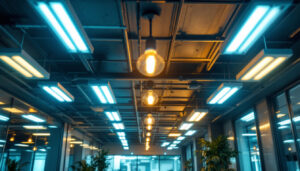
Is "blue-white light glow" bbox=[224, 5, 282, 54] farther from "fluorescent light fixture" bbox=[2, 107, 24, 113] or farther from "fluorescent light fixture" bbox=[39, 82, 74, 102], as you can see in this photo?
"fluorescent light fixture" bbox=[2, 107, 24, 113]

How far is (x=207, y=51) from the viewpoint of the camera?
4.21m

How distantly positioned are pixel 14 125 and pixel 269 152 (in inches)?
253

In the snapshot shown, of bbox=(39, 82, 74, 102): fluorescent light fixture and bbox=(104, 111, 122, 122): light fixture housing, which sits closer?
bbox=(39, 82, 74, 102): fluorescent light fixture

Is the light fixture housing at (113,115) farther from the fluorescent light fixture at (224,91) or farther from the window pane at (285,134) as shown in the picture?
the window pane at (285,134)

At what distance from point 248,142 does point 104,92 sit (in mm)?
4803

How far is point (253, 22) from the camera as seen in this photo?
233cm

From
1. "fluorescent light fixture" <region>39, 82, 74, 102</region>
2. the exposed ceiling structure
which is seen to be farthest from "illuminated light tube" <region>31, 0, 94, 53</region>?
"fluorescent light fixture" <region>39, 82, 74, 102</region>

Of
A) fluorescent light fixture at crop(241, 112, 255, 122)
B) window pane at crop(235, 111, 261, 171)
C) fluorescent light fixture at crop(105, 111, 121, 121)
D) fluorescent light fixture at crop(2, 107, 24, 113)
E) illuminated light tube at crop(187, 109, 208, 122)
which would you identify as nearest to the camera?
fluorescent light fixture at crop(2, 107, 24, 113)

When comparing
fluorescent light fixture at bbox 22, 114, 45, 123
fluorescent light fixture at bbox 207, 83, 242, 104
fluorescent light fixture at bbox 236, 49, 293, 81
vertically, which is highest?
fluorescent light fixture at bbox 236, 49, 293, 81

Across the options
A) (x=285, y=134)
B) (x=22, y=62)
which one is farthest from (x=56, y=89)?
(x=285, y=134)

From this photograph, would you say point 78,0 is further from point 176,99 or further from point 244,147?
point 244,147

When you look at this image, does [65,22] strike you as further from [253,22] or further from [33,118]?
[33,118]

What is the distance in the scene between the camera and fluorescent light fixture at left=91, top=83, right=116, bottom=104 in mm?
4186

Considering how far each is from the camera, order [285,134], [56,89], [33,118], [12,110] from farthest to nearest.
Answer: [33,118] < [12,110] < [285,134] < [56,89]
